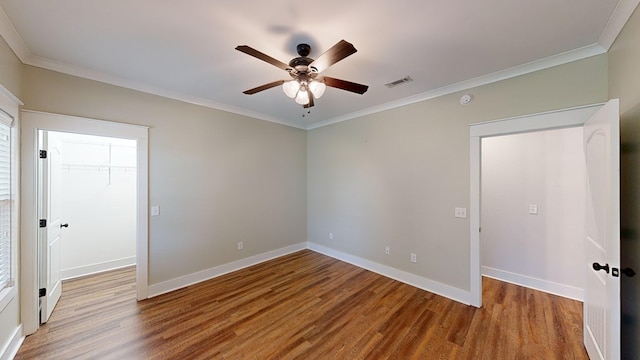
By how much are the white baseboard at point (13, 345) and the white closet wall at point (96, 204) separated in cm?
174

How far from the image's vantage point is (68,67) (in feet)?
7.70

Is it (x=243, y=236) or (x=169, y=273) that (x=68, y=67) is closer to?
(x=169, y=273)

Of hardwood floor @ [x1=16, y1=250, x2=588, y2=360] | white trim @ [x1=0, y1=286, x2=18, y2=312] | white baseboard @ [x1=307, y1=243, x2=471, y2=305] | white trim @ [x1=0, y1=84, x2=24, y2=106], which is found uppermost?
white trim @ [x1=0, y1=84, x2=24, y2=106]

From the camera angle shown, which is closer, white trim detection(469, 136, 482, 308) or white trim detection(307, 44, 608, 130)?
white trim detection(307, 44, 608, 130)

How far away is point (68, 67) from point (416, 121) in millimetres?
4095

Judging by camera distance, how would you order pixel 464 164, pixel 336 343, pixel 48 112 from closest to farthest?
pixel 336 343 < pixel 48 112 < pixel 464 164

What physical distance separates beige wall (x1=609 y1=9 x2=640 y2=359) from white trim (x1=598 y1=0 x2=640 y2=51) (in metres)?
0.04

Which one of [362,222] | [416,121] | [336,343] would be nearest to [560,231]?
[416,121]

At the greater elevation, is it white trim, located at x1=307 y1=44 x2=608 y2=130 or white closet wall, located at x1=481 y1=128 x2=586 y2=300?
white trim, located at x1=307 y1=44 x2=608 y2=130

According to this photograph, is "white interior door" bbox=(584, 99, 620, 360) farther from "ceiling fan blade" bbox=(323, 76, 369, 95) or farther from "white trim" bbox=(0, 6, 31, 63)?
"white trim" bbox=(0, 6, 31, 63)

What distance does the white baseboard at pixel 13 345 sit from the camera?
71.5 inches

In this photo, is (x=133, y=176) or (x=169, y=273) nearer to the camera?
(x=169, y=273)

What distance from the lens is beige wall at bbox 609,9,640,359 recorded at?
151 cm

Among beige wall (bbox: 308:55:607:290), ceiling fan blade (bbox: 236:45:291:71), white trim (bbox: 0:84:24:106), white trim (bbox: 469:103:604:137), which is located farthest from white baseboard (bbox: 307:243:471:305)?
white trim (bbox: 0:84:24:106)
